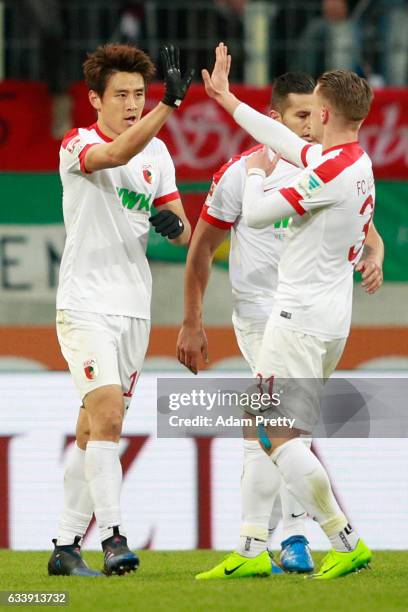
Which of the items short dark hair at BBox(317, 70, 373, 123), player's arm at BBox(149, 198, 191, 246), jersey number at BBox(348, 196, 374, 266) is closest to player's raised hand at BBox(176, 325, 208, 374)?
player's arm at BBox(149, 198, 191, 246)

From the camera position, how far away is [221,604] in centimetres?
455

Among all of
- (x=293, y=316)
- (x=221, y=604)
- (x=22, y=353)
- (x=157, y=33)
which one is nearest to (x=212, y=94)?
(x=293, y=316)

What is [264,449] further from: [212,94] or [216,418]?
[216,418]

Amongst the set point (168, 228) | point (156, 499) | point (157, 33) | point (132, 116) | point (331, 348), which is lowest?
point (156, 499)

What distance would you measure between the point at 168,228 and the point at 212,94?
559 millimetres

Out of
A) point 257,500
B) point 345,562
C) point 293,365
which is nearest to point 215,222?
point 293,365

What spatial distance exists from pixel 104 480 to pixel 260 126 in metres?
1.51

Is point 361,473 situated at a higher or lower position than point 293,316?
lower

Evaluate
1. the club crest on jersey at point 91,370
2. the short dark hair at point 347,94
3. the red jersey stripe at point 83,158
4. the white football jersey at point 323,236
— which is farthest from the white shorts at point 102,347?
the short dark hair at point 347,94

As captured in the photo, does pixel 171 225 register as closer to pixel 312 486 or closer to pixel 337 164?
pixel 337 164

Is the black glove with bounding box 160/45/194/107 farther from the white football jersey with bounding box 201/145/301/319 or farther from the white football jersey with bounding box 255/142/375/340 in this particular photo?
the white football jersey with bounding box 201/145/301/319

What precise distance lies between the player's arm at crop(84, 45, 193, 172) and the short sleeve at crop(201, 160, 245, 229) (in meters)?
0.77

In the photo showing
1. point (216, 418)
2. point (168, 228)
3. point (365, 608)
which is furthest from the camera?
point (216, 418)

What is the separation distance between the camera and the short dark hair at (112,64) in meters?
5.67
